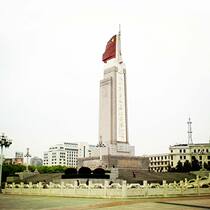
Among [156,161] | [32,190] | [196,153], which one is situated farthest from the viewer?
[156,161]

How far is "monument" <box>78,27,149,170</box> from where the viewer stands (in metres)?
50.9

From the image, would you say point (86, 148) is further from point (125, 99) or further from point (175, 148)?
point (125, 99)

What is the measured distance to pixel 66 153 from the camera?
157500 millimetres

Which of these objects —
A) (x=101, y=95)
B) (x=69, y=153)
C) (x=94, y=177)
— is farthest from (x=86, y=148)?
(x=94, y=177)

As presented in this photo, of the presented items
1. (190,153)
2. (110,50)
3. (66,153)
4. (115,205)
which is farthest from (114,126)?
(66,153)

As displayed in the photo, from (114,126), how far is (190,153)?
4869cm

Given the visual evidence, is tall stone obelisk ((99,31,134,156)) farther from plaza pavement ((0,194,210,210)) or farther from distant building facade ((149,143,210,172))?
distant building facade ((149,143,210,172))

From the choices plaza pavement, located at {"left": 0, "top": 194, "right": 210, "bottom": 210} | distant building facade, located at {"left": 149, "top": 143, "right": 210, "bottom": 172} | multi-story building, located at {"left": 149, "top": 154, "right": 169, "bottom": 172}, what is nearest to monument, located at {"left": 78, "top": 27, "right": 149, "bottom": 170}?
plaza pavement, located at {"left": 0, "top": 194, "right": 210, "bottom": 210}

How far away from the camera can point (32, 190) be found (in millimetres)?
29422

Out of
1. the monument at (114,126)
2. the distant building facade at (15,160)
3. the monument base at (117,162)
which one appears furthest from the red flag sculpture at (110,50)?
the distant building facade at (15,160)

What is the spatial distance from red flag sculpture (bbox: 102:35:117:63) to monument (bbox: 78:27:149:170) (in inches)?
16.6

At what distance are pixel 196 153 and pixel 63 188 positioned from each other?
73.5 m

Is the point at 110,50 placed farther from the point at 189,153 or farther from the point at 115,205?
the point at 189,153

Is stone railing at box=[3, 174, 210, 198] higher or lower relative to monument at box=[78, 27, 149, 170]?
lower
